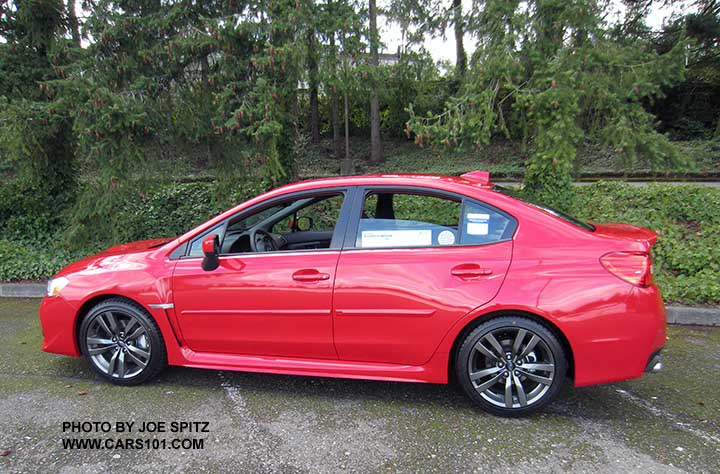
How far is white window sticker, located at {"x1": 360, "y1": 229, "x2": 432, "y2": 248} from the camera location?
307 cm

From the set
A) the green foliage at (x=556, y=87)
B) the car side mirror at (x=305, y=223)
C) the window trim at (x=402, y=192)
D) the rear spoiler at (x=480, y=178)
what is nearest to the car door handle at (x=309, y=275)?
the window trim at (x=402, y=192)

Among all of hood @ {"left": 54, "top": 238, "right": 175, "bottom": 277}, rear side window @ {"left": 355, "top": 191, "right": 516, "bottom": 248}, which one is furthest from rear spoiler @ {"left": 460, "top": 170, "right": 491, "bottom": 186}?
hood @ {"left": 54, "top": 238, "right": 175, "bottom": 277}

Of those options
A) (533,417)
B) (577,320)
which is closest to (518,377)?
(533,417)

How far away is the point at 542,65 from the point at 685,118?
72.7 feet

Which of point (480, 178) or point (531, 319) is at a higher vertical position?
point (480, 178)

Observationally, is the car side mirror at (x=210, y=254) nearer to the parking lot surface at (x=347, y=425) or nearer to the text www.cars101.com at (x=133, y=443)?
the parking lot surface at (x=347, y=425)

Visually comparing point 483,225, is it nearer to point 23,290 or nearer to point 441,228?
point 441,228

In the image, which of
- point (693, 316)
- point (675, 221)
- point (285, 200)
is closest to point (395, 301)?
point (285, 200)

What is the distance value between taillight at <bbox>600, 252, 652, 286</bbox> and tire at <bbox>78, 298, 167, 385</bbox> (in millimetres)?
3096

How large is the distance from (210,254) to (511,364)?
83.8 inches

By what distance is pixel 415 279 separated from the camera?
2920 mm

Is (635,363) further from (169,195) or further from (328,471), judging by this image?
(169,195)

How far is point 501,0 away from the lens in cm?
544

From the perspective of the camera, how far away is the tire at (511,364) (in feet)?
9.30
